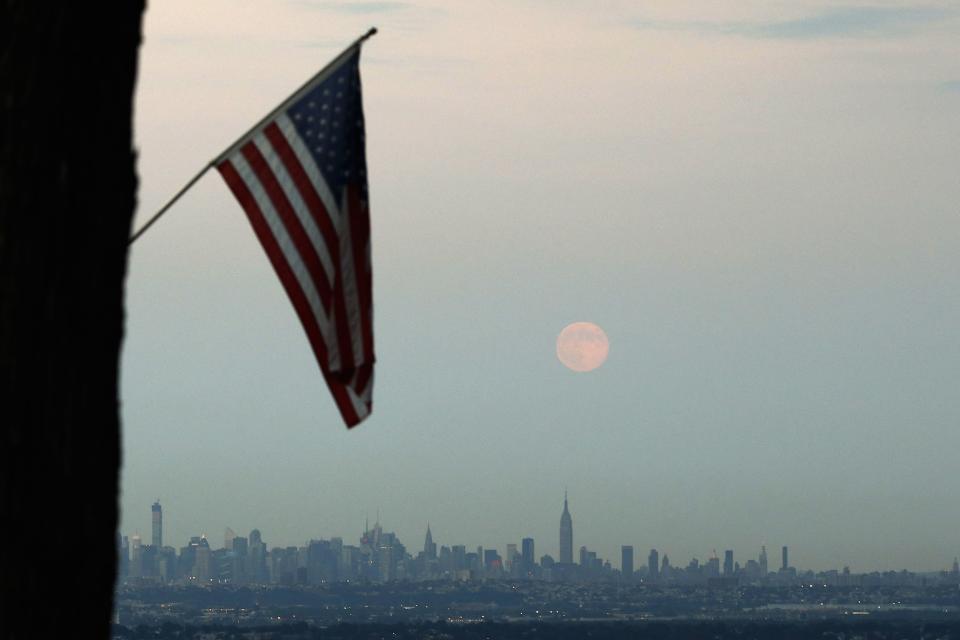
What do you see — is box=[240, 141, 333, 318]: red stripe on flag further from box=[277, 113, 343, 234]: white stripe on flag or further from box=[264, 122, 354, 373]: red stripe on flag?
box=[277, 113, 343, 234]: white stripe on flag

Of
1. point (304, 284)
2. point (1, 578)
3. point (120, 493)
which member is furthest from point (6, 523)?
point (304, 284)

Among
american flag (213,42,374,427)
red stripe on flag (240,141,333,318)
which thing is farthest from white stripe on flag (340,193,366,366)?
red stripe on flag (240,141,333,318)

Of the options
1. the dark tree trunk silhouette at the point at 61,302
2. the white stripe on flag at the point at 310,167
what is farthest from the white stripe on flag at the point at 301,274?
the dark tree trunk silhouette at the point at 61,302

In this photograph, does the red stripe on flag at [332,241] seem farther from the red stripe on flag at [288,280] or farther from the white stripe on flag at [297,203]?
the red stripe on flag at [288,280]

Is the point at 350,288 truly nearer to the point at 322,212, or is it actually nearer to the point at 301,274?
the point at 301,274

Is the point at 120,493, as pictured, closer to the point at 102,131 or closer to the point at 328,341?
the point at 102,131

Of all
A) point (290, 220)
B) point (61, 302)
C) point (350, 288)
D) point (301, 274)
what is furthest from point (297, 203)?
point (61, 302)
